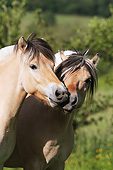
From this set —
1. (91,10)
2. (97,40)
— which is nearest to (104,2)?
(91,10)

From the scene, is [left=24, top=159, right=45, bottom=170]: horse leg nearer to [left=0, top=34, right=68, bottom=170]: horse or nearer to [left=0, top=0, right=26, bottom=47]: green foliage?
[left=0, top=34, right=68, bottom=170]: horse

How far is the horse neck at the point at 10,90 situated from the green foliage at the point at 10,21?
325 centimetres

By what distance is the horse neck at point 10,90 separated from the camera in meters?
3.47

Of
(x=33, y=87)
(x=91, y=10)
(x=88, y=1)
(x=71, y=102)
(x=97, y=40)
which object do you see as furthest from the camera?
(x=88, y=1)

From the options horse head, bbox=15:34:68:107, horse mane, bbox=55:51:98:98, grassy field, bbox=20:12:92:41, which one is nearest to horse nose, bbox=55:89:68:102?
horse head, bbox=15:34:68:107

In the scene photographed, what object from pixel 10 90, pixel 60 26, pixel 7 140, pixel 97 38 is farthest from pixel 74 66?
pixel 60 26

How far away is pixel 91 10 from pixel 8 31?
43568 mm

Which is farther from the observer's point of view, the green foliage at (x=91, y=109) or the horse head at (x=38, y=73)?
the green foliage at (x=91, y=109)

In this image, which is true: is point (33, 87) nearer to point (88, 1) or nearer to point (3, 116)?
point (3, 116)

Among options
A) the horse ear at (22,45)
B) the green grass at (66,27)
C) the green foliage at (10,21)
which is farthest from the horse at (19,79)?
the green grass at (66,27)

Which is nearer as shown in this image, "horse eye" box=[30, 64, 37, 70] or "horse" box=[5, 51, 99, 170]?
"horse eye" box=[30, 64, 37, 70]

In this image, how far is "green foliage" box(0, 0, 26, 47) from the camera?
6712mm

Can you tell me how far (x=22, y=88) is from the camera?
349 cm

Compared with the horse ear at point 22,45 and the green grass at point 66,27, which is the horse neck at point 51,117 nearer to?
the horse ear at point 22,45
